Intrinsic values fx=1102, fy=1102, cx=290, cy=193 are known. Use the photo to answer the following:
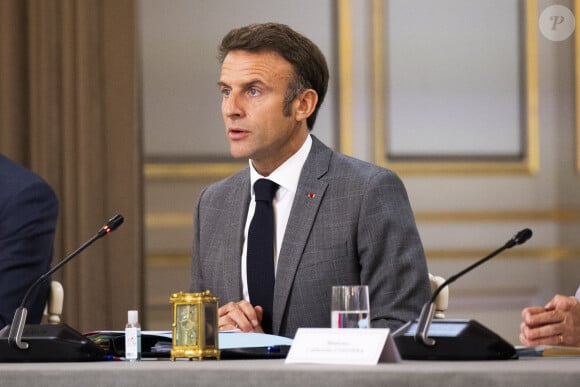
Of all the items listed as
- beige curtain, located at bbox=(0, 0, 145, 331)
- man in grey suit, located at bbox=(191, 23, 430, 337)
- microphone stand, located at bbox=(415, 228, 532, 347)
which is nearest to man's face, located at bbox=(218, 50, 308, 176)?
man in grey suit, located at bbox=(191, 23, 430, 337)

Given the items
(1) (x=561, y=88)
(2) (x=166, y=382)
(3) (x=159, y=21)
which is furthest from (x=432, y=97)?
(2) (x=166, y=382)

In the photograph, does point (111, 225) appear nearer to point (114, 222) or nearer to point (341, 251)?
point (114, 222)

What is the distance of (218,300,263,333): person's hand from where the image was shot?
2.45 metres

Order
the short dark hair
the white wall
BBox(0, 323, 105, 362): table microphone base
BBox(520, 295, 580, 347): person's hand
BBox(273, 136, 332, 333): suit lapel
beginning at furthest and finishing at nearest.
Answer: the white wall
the short dark hair
BBox(273, 136, 332, 333): suit lapel
BBox(520, 295, 580, 347): person's hand
BBox(0, 323, 105, 362): table microphone base

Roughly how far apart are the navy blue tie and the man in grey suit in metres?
0.02

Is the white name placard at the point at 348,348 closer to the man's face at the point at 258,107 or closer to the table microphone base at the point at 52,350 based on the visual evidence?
the table microphone base at the point at 52,350

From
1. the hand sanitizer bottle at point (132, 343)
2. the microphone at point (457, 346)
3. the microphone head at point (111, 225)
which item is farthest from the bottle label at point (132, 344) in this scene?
the microphone at point (457, 346)

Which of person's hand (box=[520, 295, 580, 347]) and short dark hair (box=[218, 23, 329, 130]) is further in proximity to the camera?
short dark hair (box=[218, 23, 329, 130])

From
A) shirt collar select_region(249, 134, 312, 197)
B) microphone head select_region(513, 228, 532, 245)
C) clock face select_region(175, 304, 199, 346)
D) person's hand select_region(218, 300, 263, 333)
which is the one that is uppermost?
shirt collar select_region(249, 134, 312, 197)

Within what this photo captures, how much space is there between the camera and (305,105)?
9.09 ft

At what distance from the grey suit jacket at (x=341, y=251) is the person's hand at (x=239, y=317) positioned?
10 cm

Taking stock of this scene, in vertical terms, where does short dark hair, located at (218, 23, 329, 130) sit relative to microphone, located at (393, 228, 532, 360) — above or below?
above

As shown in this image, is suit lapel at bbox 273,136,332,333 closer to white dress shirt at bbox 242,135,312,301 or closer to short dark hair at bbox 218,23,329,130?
white dress shirt at bbox 242,135,312,301

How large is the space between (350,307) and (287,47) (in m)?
0.93
